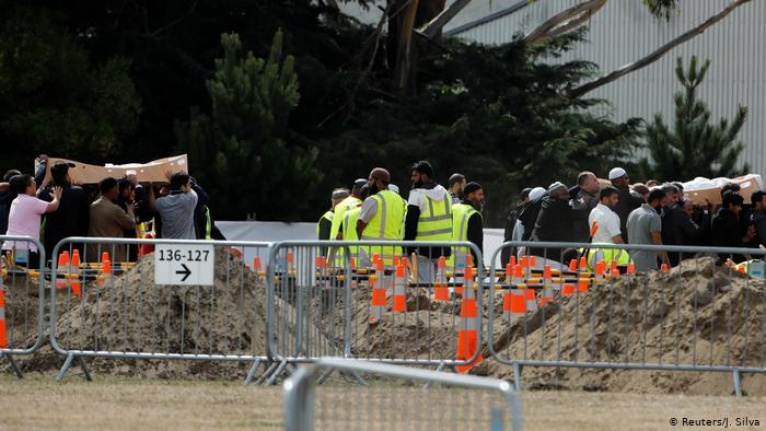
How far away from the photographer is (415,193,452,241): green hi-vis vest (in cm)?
1631

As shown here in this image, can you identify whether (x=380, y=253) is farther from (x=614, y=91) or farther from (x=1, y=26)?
(x=614, y=91)

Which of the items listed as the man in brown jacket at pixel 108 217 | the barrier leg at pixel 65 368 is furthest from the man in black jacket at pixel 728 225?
the barrier leg at pixel 65 368

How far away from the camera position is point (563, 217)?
56.9 ft

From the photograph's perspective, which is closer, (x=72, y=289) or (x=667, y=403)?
(x=667, y=403)

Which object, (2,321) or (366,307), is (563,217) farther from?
(2,321)

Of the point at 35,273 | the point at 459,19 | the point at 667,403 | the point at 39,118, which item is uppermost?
the point at 459,19

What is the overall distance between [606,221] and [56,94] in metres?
20.0

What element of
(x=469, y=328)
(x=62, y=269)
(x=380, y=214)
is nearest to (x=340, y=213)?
(x=380, y=214)

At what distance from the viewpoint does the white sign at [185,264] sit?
12.3m

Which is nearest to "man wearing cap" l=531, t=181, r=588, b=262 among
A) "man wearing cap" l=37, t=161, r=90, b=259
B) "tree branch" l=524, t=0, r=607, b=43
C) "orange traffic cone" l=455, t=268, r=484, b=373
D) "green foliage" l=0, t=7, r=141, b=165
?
"man wearing cap" l=37, t=161, r=90, b=259

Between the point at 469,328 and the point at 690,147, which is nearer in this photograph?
the point at 469,328

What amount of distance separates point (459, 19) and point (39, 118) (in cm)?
1885

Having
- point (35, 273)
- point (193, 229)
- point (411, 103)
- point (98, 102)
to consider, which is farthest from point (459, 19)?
point (35, 273)

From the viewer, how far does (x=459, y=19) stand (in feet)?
158
